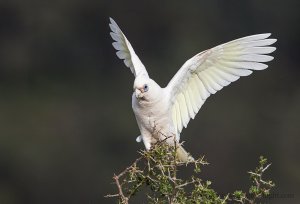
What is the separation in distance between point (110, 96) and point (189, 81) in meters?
11.2

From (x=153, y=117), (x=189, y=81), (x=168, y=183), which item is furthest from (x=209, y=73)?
(x=168, y=183)

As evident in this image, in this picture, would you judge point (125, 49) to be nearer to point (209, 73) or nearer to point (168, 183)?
point (209, 73)

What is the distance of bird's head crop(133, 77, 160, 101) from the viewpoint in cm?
614

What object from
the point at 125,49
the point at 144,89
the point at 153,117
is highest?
the point at 125,49

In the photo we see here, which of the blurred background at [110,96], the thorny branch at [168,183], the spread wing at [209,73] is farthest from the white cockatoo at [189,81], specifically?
the blurred background at [110,96]

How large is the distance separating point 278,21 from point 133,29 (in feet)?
8.78

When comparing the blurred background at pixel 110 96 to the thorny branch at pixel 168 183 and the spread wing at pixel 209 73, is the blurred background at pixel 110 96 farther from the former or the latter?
the thorny branch at pixel 168 183

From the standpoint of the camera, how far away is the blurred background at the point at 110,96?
53.4ft

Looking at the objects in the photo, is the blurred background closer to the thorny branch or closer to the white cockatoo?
the white cockatoo

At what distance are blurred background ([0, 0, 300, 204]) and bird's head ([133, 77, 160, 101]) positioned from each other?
8.80 metres

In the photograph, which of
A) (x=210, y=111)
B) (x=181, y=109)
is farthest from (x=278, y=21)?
(x=181, y=109)

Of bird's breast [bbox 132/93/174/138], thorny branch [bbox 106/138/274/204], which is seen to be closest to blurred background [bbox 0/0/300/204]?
bird's breast [bbox 132/93/174/138]

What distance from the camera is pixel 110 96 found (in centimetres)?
1781

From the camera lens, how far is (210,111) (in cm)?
A: 1716
